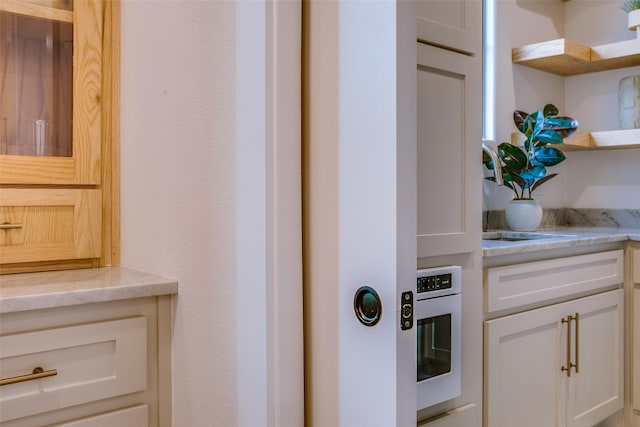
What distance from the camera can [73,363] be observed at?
108 centimetres

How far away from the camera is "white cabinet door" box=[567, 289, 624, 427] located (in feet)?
6.31

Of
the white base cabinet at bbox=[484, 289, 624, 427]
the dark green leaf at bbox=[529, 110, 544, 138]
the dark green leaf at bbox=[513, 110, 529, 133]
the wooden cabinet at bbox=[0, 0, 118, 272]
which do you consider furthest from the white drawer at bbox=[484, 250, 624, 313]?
the wooden cabinet at bbox=[0, 0, 118, 272]

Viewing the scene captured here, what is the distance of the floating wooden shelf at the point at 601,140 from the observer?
8.06 feet

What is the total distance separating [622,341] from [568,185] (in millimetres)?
971

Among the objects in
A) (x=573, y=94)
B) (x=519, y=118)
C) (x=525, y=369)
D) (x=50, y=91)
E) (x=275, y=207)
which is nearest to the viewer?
(x=275, y=207)

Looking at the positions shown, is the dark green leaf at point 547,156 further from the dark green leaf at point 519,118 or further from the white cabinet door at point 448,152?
the white cabinet door at point 448,152

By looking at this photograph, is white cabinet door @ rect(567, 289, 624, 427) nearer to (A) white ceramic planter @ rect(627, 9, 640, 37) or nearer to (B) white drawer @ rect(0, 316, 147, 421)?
(A) white ceramic planter @ rect(627, 9, 640, 37)

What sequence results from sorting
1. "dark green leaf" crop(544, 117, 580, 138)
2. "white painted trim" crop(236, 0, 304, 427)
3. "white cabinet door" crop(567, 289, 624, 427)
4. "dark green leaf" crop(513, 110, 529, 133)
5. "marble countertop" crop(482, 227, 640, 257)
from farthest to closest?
"dark green leaf" crop(513, 110, 529, 133) < "dark green leaf" crop(544, 117, 580, 138) < "white cabinet door" crop(567, 289, 624, 427) < "marble countertop" crop(482, 227, 640, 257) < "white painted trim" crop(236, 0, 304, 427)

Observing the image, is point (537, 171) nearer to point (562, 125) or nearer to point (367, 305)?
point (562, 125)

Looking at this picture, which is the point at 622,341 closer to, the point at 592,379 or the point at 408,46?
the point at 592,379

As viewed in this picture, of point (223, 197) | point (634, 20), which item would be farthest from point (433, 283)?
point (634, 20)

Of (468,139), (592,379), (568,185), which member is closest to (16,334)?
(468,139)

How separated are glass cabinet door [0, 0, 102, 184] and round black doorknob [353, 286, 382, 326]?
94 cm

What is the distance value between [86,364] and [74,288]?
0.52ft
